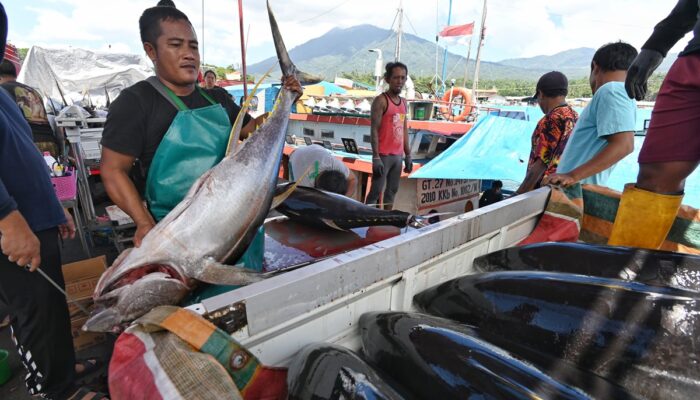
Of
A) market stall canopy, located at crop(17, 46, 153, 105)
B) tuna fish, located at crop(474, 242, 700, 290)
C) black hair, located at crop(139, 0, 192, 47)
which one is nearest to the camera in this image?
tuna fish, located at crop(474, 242, 700, 290)

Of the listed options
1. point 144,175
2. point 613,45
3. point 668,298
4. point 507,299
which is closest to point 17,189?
point 144,175

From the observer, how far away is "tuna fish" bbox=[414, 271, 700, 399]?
1025mm

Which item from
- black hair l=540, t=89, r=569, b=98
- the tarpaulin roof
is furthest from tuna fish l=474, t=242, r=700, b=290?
the tarpaulin roof

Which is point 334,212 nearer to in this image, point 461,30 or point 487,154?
point 487,154

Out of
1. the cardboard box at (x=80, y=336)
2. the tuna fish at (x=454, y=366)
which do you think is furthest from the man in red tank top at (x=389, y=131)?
the tuna fish at (x=454, y=366)

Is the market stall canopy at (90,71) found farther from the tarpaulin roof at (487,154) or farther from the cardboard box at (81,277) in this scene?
the cardboard box at (81,277)

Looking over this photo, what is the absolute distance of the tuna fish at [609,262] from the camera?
58.0 inches

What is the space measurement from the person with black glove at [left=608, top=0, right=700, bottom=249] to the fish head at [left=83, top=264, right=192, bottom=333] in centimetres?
214

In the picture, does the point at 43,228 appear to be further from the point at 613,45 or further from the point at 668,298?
the point at 613,45

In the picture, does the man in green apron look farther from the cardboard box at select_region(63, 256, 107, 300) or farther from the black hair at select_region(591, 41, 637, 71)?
the black hair at select_region(591, 41, 637, 71)

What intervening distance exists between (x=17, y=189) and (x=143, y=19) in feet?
4.25

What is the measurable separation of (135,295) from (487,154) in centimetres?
684

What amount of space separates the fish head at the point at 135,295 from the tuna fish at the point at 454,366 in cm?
77

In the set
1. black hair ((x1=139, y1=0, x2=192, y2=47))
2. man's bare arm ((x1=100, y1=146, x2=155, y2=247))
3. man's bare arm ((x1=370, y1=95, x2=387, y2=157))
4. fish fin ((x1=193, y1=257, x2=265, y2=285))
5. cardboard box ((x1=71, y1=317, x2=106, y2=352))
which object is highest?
black hair ((x1=139, y1=0, x2=192, y2=47))
